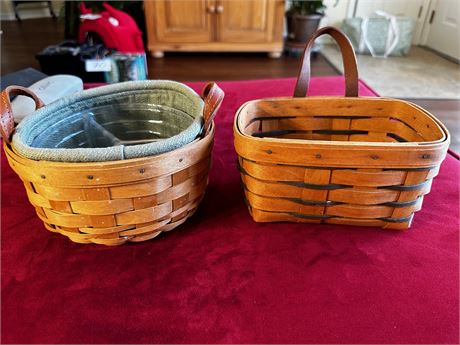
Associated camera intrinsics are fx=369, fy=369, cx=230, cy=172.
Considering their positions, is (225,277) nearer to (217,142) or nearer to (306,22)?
(217,142)

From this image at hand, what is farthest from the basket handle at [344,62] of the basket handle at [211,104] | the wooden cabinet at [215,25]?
the wooden cabinet at [215,25]

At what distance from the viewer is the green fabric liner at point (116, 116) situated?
715 millimetres

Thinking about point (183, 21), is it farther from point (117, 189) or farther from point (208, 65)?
point (117, 189)

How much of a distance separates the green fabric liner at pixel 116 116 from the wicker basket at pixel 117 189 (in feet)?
0.24

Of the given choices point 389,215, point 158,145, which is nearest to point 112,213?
point 158,145

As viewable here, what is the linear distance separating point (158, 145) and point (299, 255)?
1.02ft

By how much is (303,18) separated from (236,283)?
192 cm

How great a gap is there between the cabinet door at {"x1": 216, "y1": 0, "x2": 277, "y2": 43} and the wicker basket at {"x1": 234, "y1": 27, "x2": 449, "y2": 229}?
1.52 metres

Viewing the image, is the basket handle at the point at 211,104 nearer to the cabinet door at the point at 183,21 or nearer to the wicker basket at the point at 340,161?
the wicker basket at the point at 340,161

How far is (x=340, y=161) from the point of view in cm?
59

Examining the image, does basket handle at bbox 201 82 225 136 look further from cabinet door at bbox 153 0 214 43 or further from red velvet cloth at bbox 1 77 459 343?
cabinet door at bbox 153 0 214 43

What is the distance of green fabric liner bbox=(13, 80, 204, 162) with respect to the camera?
715 millimetres

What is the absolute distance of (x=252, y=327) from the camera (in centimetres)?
53

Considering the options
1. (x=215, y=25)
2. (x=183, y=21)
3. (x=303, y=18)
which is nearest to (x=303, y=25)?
(x=303, y=18)
